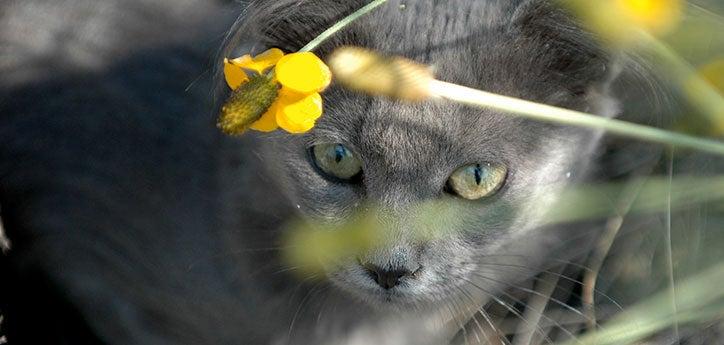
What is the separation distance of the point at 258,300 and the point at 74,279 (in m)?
0.38

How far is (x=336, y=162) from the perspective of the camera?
1.50 m

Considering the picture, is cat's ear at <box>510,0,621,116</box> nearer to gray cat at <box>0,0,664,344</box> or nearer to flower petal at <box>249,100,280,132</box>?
gray cat at <box>0,0,664,344</box>

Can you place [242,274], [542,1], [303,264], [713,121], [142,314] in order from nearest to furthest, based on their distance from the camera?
1. [713,121]
2. [542,1]
3. [303,264]
4. [242,274]
5. [142,314]

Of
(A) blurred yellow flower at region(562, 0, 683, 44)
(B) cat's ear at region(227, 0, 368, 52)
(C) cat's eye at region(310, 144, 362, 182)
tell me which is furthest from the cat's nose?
(A) blurred yellow flower at region(562, 0, 683, 44)

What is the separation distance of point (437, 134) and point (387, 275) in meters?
0.19

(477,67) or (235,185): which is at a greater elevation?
(477,67)

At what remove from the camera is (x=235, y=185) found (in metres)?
1.74

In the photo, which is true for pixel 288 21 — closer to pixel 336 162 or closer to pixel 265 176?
pixel 336 162

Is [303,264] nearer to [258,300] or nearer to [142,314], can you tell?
[258,300]

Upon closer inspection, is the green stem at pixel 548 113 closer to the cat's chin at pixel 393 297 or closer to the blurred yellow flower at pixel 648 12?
the blurred yellow flower at pixel 648 12

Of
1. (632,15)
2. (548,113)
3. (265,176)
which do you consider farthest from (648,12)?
(265,176)

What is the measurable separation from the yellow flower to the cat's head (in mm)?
198

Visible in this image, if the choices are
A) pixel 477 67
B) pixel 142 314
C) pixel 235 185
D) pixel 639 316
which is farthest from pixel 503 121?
pixel 142 314

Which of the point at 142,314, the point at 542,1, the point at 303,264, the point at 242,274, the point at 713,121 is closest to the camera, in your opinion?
the point at 713,121
